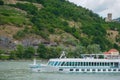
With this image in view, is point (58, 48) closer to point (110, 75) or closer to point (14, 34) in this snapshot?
point (14, 34)

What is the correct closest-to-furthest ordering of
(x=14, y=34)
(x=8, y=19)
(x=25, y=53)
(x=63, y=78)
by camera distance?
(x=63, y=78) < (x=25, y=53) < (x=14, y=34) < (x=8, y=19)

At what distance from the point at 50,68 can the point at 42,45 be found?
86278 millimetres

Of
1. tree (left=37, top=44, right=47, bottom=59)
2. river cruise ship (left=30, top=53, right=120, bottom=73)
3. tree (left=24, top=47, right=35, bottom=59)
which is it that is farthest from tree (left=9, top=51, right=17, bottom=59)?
river cruise ship (left=30, top=53, right=120, bottom=73)

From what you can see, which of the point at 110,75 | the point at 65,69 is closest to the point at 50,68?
the point at 65,69

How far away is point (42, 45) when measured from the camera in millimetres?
178750

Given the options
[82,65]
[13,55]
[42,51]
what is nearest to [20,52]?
[13,55]

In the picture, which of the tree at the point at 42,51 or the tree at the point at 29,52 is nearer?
the tree at the point at 29,52

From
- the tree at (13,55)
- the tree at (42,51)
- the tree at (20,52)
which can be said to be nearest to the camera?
the tree at (13,55)

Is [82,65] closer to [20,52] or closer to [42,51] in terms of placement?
[20,52]

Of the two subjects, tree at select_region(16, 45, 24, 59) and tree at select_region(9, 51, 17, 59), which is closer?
tree at select_region(9, 51, 17, 59)

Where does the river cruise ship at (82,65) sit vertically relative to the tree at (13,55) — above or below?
above

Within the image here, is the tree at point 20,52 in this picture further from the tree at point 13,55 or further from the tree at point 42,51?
the tree at point 42,51

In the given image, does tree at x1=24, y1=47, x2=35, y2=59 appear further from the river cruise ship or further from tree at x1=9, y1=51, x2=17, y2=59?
the river cruise ship

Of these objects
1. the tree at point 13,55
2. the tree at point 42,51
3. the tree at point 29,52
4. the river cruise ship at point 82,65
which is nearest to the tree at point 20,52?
the tree at point 29,52
